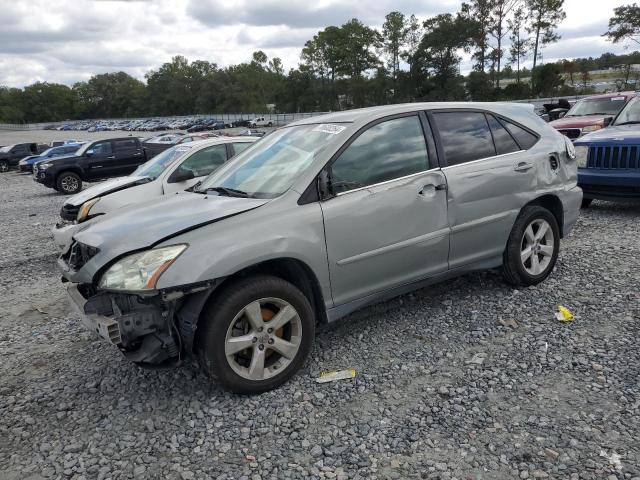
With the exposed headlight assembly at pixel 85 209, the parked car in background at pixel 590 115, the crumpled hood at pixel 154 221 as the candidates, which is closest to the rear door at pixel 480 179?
the crumpled hood at pixel 154 221

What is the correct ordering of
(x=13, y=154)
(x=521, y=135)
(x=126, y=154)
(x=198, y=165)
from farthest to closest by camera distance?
(x=13, y=154) → (x=126, y=154) → (x=198, y=165) → (x=521, y=135)

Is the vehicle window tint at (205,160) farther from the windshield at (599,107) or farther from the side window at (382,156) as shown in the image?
the windshield at (599,107)

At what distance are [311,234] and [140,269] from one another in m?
1.08

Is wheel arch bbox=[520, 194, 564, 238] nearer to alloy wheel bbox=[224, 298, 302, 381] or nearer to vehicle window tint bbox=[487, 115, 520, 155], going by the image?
vehicle window tint bbox=[487, 115, 520, 155]

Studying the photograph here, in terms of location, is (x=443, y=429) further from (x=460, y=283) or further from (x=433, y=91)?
(x=433, y=91)

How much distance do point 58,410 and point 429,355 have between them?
99.6 inches

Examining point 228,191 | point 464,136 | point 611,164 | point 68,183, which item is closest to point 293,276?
point 228,191

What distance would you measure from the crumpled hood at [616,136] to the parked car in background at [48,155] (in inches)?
816

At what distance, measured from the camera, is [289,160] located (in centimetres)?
384

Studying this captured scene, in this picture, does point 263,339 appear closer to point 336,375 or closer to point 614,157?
point 336,375

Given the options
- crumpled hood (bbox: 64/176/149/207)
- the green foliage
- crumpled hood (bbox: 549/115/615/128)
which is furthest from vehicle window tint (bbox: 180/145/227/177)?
the green foliage

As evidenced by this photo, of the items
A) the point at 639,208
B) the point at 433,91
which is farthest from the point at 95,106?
the point at 639,208

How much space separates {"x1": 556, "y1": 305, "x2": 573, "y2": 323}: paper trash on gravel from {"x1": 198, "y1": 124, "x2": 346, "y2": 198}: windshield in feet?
7.60

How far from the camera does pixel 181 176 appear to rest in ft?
24.3
